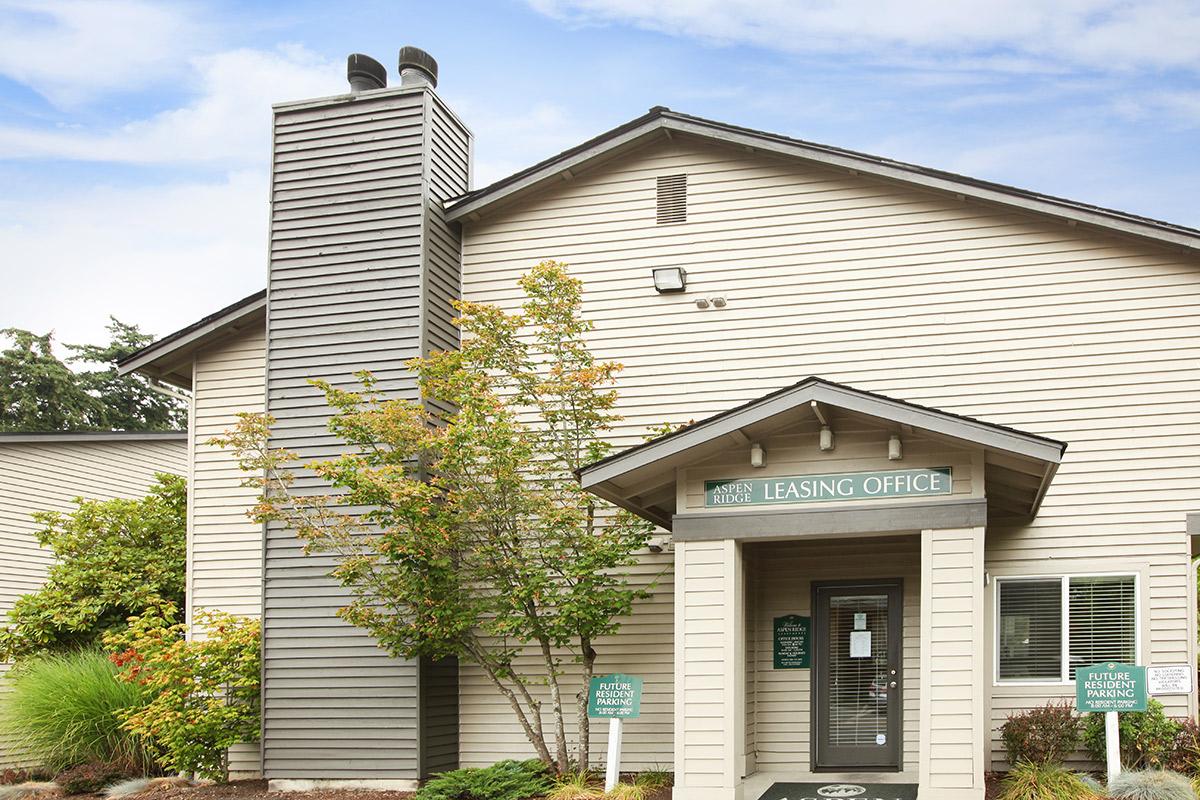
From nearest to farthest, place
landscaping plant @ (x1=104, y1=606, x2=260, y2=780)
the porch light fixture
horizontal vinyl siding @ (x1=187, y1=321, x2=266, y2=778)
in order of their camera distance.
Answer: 1. landscaping plant @ (x1=104, y1=606, x2=260, y2=780)
2. the porch light fixture
3. horizontal vinyl siding @ (x1=187, y1=321, x2=266, y2=778)

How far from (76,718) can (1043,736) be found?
1178cm

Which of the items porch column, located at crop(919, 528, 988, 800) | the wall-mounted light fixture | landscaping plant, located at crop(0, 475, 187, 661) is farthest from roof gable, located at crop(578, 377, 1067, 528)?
landscaping plant, located at crop(0, 475, 187, 661)

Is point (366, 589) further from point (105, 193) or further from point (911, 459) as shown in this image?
point (105, 193)

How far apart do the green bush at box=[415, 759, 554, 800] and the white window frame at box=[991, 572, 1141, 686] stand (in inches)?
194

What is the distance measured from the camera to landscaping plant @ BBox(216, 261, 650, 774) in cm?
1369

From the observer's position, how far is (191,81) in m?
32.7

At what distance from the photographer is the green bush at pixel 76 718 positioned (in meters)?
16.5

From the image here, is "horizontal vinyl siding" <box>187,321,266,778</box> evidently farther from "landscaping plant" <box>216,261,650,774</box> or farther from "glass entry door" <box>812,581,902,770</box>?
"glass entry door" <box>812,581,902,770</box>

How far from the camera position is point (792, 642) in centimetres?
1421

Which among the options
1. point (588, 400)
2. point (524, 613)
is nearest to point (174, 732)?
point (524, 613)

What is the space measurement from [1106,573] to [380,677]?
8.12 meters

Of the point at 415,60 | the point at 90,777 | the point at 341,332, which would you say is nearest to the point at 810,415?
the point at 341,332

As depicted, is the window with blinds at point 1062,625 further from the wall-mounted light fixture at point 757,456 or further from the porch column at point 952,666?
the wall-mounted light fixture at point 757,456

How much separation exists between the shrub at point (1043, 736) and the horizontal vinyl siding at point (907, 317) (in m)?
0.62
